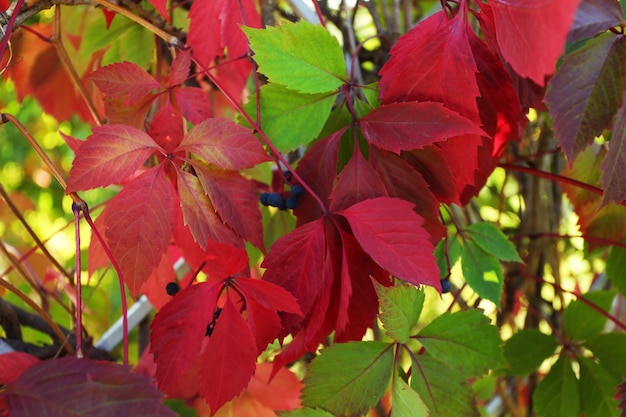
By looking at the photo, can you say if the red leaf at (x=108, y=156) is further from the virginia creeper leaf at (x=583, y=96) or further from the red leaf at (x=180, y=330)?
the virginia creeper leaf at (x=583, y=96)

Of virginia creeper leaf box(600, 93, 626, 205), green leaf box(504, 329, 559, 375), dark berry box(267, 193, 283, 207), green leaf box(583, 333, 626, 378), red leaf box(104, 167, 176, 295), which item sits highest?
red leaf box(104, 167, 176, 295)

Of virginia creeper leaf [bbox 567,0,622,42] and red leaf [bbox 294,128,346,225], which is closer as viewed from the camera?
virginia creeper leaf [bbox 567,0,622,42]

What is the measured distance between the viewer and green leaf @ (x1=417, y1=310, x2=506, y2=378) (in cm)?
59

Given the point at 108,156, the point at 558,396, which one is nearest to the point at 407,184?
the point at 108,156

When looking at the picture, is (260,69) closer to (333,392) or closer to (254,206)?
(254,206)

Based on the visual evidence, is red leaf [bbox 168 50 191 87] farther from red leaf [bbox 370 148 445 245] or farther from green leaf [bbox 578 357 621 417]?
green leaf [bbox 578 357 621 417]

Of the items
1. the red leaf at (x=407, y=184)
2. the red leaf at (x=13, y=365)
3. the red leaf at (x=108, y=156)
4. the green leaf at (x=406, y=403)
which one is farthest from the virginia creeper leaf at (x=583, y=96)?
the red leaf at (x=13, y=365)

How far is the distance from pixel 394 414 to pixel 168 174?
11.6 inches

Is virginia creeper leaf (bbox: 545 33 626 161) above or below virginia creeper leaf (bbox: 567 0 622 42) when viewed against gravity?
below

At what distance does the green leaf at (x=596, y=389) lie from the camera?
0.72 metres

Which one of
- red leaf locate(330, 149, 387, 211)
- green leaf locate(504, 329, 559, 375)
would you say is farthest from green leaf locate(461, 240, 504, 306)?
red leaf locate(330, 149, 387, 211)

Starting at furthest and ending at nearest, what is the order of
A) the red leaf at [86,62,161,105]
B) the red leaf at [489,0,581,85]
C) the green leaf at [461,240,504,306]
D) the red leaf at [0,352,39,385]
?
the green leaf at [461,240,504,306] → the red leaf at [86,62,161,105] → the red leaf at [0,352,39,385] → the red leaf at [489,0,581,85]

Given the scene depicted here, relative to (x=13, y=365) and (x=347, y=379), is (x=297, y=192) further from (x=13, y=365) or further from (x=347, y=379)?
(x=13, y=365)

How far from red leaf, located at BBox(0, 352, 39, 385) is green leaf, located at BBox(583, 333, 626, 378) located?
0.63 m
